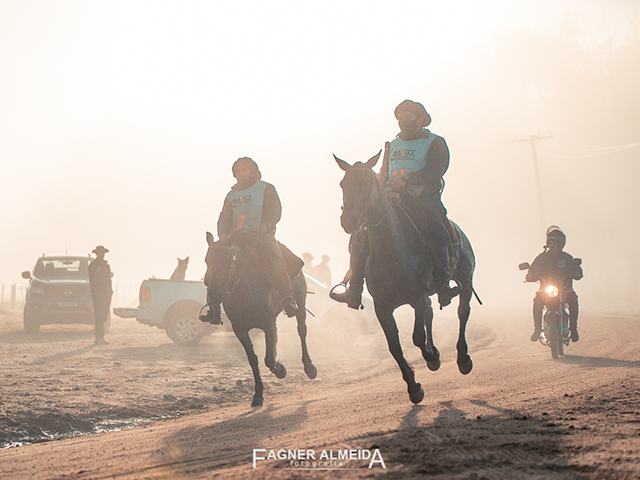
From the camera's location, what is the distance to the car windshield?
65.1 ft

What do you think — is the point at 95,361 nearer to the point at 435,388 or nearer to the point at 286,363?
the point at 286,363

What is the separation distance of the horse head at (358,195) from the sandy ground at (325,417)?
1827mm

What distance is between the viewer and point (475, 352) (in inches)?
512

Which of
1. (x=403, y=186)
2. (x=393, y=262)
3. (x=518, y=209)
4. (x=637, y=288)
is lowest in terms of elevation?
(x=637, y=288)

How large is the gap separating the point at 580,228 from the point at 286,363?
75.4 meters

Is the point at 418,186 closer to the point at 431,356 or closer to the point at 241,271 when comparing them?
the point at 431,356

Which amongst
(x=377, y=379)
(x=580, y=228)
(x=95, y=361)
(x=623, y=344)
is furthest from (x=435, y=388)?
(x=580, y=228)

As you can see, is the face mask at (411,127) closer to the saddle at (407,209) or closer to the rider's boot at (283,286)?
the saddle at (407,209)

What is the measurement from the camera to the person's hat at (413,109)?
7.08 meters

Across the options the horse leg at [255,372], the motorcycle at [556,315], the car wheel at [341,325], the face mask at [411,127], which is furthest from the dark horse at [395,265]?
the car wheel at [341,325]

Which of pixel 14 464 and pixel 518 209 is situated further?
pixel 518 209

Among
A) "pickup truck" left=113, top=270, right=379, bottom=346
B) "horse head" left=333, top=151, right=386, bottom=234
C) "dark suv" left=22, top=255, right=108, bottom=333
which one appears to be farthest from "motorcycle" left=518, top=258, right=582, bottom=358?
"dark suv" left=22, top=255, right=108, bottom=333

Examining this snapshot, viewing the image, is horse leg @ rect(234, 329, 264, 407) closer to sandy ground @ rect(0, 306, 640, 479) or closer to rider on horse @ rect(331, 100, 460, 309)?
sandy ground @ rect(0, 306, 640, 479)

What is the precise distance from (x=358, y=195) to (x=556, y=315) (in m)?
7.53
